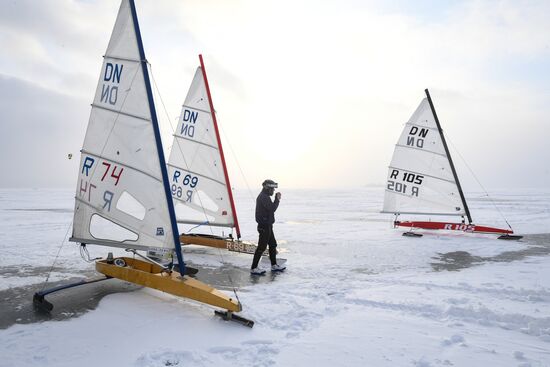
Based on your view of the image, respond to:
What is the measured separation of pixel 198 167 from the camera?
378 inches

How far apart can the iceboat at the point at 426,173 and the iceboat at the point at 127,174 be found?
31.8 ft

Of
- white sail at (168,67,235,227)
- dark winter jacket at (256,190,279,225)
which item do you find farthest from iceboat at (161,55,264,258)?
dark winter jacket at (256,190,279,225)

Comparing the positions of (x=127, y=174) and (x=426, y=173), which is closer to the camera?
(x=127, y=174)

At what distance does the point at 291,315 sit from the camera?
4.75 metres

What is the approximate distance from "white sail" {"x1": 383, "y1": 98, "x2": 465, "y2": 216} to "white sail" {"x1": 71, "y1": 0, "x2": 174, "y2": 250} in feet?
34.2

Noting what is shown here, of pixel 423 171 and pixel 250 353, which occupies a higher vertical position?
pixel 423 171

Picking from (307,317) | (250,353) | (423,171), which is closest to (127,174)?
(250,353)

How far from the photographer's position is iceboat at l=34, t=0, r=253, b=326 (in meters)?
5.14

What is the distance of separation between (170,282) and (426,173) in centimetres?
1089

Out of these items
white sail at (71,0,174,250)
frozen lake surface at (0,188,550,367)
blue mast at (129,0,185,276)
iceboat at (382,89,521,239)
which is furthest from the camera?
iceboat at (382,89,521,239)

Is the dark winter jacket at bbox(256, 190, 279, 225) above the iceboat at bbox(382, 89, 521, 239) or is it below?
below

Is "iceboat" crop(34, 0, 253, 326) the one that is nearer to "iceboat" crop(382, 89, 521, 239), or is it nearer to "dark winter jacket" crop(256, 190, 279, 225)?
"dark winter jacket" crop(256, 190, 279, 225)

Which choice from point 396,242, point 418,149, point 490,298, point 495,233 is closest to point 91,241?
point 490,298

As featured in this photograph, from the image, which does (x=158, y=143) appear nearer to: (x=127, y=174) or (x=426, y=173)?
(x=127, y=174)
